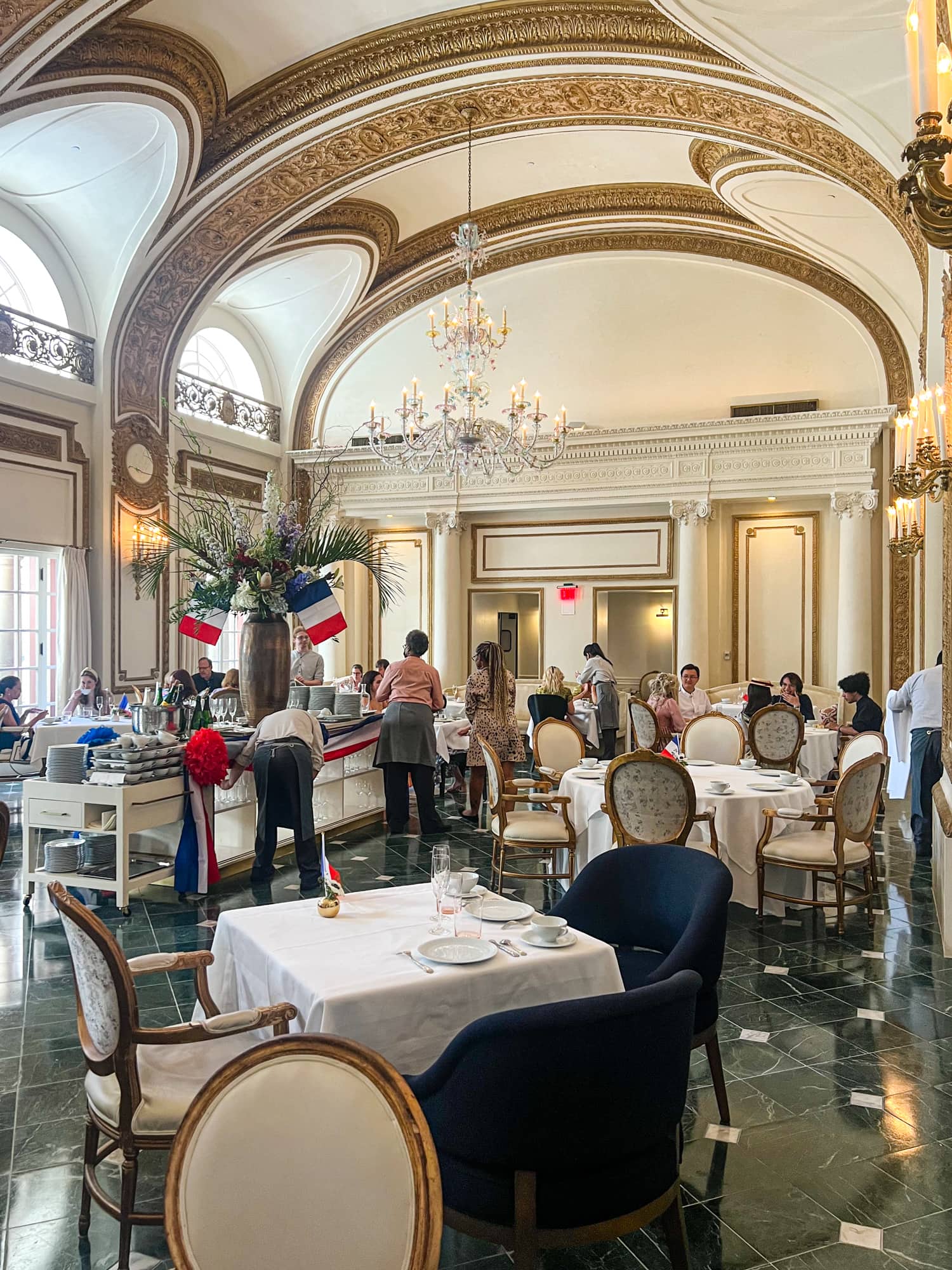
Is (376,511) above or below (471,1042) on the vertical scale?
above

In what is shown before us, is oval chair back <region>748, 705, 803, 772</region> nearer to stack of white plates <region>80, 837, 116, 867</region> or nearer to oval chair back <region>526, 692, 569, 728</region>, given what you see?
oval chair back <region>526, 692, 569, 728</region>

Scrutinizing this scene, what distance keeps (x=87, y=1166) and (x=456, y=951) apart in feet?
3.43

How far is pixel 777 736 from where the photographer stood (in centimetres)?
746

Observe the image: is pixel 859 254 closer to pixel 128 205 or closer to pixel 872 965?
pixel 128 205

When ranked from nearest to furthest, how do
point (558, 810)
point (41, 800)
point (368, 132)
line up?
point (41, 800) → point (558, 810) → point (368, 132)

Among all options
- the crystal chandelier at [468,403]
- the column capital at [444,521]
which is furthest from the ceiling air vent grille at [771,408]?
the column capital at [444,521]

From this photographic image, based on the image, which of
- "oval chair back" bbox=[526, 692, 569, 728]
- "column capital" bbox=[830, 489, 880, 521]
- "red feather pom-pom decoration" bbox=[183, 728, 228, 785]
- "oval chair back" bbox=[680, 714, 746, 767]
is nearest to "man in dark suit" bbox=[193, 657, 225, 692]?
"oval chair back" bbox=[526, 692, 569, 728]

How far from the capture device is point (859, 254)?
31.9ft

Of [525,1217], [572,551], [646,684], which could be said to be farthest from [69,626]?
[525,1217]

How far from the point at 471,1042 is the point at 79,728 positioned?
696 cm

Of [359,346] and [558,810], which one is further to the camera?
[359,346]

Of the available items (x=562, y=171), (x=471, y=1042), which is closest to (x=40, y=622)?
(x=562, y=171)

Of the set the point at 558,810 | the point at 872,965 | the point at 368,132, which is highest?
the point at 368,132

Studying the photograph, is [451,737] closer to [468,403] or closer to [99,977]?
[468,403]
